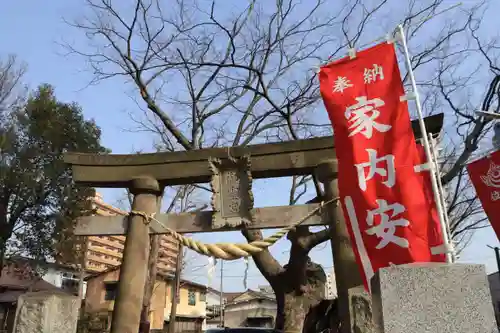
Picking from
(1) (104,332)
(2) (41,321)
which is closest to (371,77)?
(2) (41,321)

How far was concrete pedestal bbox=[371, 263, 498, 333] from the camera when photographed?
10.1ft

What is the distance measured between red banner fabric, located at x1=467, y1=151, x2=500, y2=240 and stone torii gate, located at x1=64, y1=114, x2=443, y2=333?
8.75ft

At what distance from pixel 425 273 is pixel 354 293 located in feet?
8.27

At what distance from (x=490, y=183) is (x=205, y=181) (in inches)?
220

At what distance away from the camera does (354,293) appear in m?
5.59

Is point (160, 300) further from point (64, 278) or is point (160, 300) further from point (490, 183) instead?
point (490, 183)

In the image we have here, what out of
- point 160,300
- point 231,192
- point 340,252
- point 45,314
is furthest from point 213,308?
point 45,314

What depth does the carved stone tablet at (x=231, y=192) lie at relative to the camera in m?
7.19

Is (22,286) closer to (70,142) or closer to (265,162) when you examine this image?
(70,142)

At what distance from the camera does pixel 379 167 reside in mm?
4648

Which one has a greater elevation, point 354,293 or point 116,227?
point 116,227

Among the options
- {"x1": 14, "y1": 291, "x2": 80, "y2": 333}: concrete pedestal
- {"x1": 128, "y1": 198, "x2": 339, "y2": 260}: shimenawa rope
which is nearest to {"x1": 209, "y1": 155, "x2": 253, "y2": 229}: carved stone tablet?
{"x1": 128, "y1": 198, "x2": 339, "y2": 260}: shimenawa rope

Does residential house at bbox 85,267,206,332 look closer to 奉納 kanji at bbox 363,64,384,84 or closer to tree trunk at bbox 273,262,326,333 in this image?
tree trunk at bbox 273,262,326,333

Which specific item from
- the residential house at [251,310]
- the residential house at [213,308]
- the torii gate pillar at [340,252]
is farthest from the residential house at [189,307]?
the torii gate pillar at [340,252]
